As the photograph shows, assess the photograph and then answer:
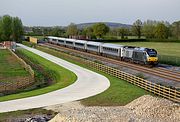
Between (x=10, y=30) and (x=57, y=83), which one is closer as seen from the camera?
(x=57, y=83)

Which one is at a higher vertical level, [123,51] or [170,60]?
[123,51]

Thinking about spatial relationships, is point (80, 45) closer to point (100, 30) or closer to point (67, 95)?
point (67, 95)

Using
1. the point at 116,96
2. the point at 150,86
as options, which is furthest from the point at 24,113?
the point at 150,86

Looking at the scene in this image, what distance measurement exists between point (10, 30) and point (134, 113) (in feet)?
440

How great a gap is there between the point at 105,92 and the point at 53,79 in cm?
1314

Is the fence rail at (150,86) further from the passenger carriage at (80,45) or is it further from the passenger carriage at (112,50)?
the passenger carriage at (80,45)


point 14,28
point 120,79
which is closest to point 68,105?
point 120,79

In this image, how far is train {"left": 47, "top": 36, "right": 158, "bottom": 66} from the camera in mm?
51906

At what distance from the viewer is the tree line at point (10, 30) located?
147 m

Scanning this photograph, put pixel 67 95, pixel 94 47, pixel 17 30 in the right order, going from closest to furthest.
Result: pixel 67 95, pixel 94 47, pixel 17 30

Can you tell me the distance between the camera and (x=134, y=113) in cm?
2050

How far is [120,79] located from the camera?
40.1 m

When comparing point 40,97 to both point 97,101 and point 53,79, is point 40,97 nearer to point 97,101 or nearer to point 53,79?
point 97,101

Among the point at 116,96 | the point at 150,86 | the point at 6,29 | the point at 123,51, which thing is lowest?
the point at 116,96
